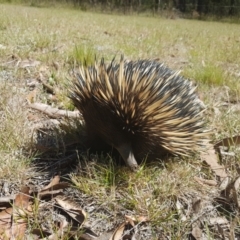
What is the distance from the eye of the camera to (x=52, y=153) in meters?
2.17

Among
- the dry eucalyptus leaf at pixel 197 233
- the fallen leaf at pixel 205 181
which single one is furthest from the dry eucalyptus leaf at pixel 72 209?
the fallen leaf at pixel 205 181

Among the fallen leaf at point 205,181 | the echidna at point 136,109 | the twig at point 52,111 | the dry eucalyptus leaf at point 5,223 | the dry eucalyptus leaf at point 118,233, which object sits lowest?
the dry eucalyptus leaf at point 118,233

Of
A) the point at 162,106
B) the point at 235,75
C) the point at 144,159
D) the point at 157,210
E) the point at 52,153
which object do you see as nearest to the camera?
the point at 157,210

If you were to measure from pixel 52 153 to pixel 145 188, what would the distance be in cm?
63

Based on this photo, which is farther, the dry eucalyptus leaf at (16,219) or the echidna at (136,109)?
the echidna at (136,109)

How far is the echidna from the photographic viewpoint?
179cm

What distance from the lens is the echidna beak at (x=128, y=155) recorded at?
6.21 feet

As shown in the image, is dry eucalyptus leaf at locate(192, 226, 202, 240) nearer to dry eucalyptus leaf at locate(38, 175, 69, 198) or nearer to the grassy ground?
the grassy ground

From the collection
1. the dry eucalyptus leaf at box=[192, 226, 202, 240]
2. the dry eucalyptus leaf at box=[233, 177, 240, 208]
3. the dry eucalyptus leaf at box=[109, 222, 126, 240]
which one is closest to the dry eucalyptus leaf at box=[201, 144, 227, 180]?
the dry eucalyptus leaf at box=[233, 177, 240, 208]

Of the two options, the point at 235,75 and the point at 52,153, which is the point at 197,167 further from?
the point at 235,75

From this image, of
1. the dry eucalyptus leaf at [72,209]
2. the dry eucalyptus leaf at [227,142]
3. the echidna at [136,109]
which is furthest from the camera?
the dry eucalyptus leaf at [227,142]

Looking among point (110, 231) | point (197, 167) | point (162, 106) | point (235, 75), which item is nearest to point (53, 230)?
point (110, 231)

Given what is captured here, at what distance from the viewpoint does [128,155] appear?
74.9 inches

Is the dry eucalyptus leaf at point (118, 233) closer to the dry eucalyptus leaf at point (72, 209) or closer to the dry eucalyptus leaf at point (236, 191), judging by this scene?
the dry eucalyptus leaf at point (72, 209)
